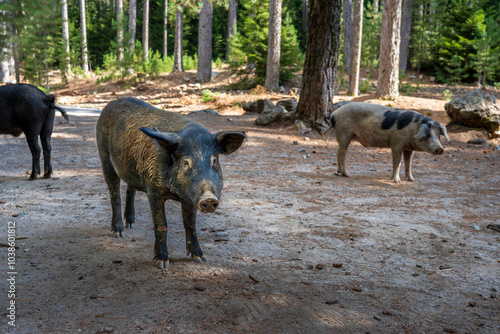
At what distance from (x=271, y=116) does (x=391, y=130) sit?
16.7 feet

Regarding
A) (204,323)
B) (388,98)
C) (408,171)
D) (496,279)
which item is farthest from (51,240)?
(388,98)

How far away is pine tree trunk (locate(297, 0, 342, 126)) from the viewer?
1056 cm

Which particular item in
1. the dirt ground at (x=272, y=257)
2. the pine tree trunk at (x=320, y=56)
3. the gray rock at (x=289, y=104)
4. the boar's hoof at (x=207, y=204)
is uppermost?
the pine tree trunk at (x=320, y=56)

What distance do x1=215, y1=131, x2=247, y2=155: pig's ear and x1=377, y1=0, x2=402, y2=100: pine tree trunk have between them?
35.6 ft

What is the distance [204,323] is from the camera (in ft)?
9.55

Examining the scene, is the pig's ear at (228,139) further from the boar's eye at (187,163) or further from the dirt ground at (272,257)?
the dirt ground at (272,257)

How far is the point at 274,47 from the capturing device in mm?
16062

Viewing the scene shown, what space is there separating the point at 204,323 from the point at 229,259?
1.16 m

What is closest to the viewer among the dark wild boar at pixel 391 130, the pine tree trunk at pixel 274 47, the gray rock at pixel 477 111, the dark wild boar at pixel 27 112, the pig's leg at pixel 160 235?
the pig's leg at pixel 160 235

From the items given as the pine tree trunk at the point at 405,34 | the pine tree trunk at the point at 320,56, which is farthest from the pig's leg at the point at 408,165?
the pine tree trunk at the point at 405,34

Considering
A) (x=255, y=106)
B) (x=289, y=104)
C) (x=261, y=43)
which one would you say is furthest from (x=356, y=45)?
(x=255, y=106)

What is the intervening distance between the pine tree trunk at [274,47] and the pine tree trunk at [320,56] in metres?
5.06

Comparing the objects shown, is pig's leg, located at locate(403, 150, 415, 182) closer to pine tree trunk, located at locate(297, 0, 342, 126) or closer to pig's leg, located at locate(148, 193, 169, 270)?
pine tree trunk, located at locate(297, 0, 342, 126)

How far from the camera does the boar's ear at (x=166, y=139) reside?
3.22 m
